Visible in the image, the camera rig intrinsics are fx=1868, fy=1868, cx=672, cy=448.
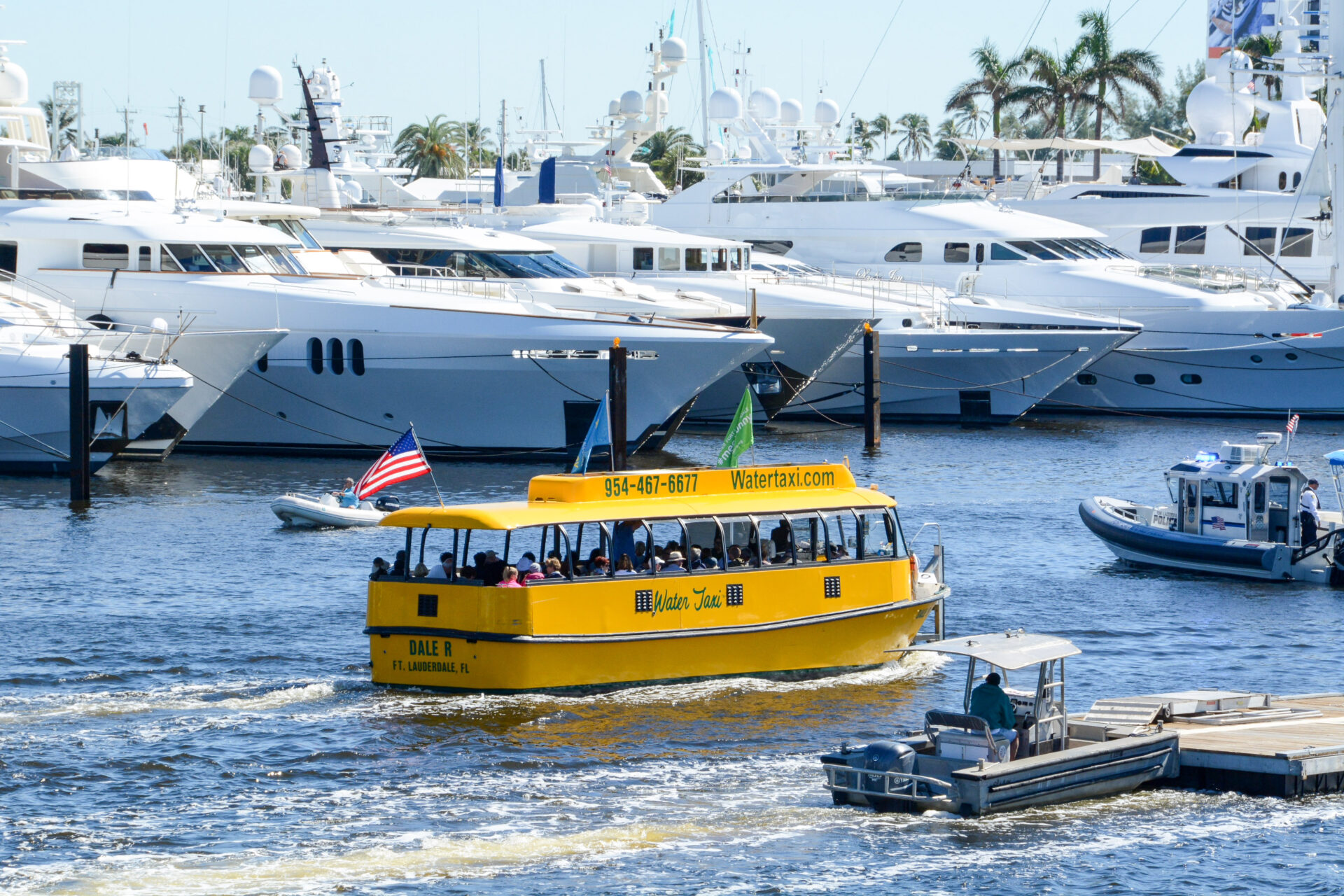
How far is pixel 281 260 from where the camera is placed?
1667 inches

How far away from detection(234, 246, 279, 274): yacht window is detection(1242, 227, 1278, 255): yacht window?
3224 cm

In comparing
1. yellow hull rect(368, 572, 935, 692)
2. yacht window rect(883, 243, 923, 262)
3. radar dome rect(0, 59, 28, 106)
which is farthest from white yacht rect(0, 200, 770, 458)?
yellow hull rect(368, 572, 935, 692)

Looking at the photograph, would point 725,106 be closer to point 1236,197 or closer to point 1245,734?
point 1236,197

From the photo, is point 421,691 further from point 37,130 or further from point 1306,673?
point 37,130

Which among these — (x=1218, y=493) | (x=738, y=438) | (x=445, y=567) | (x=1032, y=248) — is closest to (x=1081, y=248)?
(x=1032, y=248)

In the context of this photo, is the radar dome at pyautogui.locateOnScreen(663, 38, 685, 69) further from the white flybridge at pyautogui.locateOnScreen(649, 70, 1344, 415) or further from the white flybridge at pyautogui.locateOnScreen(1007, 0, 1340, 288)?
the white flybridge at pyautogui.locateOnScreen(1007, 0, 1340, 288)

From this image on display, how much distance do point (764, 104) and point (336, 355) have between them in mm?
28120

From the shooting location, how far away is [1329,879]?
14797 mm

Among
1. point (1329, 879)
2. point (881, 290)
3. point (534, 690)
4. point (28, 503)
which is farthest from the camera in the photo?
point (881, 290)

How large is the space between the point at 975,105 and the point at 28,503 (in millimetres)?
63235

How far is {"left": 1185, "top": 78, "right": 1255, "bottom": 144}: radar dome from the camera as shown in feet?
213

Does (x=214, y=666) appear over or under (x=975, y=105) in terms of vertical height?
under

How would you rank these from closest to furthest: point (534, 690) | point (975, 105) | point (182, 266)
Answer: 1. point (534, 690)
2. point (182, 266)
3. point (975, 105)

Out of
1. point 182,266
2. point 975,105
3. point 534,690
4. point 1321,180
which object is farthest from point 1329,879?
point 975,105
